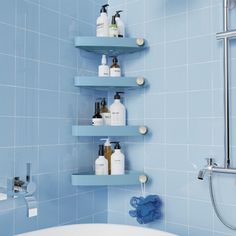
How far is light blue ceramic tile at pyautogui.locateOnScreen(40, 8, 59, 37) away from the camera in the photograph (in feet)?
5.83

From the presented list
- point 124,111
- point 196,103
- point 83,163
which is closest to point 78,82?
point 124,111

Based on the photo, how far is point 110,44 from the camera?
191cm

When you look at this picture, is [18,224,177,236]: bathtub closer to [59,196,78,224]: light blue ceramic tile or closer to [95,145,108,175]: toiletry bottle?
[59,196,78,224]: light blue ceramic tile

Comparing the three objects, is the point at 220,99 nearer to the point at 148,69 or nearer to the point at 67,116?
the point at 148,69

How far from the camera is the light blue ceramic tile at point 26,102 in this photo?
1654 millimetres

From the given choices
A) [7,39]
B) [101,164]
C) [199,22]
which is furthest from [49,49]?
[199,22]

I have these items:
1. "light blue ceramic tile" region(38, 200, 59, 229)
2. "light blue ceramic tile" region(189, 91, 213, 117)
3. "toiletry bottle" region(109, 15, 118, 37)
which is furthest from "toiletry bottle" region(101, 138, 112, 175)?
"toiletry bottle" region(109, 15, 118, 37)

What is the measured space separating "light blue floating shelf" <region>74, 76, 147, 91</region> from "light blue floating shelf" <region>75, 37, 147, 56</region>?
0.18 metres

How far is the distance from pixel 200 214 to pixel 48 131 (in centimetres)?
92

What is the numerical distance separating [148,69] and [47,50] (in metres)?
0.60

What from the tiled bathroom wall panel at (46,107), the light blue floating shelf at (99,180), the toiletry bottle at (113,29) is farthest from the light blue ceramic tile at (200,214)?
the toiletry bottle at (113,29)

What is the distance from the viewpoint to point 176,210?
1.86 metres

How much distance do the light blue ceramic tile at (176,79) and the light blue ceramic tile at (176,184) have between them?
473 mm

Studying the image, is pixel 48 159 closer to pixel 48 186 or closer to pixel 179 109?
pixel 48 186
